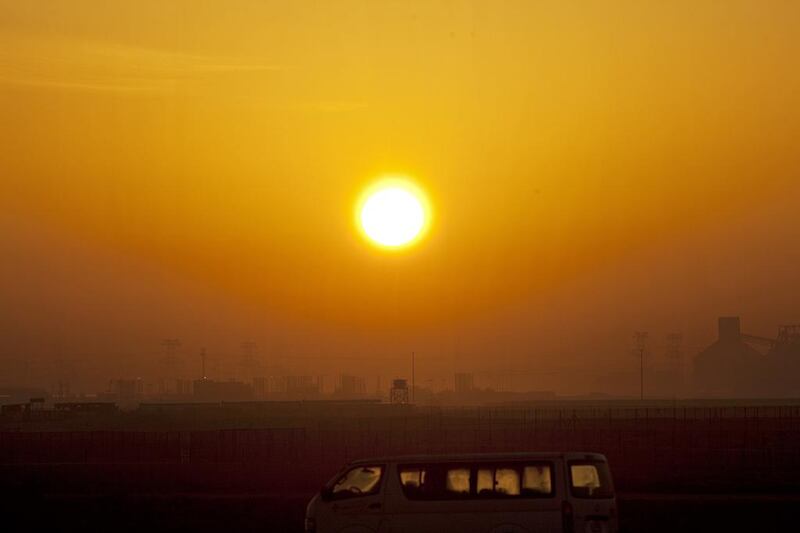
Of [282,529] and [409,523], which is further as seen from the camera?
[282,529]

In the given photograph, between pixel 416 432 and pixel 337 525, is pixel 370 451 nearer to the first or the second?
pixel 416 432

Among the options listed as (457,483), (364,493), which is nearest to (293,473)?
(364,493)

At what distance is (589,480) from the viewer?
1109 inches

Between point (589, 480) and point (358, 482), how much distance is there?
5.61 metres

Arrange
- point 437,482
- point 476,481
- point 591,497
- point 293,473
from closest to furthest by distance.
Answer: point 591,497, point 476,481, point 437,482, point 293,473

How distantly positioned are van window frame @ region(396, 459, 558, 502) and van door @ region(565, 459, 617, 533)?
19.3 inches

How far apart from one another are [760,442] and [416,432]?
31.1 m

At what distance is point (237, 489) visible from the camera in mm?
60406

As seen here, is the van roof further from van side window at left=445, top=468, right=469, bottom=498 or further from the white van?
van side window at left=445, top=468, right=469, bottom=498

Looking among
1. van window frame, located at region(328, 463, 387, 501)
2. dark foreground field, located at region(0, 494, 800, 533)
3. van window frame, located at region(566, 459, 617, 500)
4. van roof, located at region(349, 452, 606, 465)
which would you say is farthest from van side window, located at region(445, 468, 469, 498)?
dark foreground field, located at region(0, 494, 800, 533)

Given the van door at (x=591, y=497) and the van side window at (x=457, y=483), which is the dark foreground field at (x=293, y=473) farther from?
the van side window at (x=457, y=483)

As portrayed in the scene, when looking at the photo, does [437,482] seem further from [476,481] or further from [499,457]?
[499,457]

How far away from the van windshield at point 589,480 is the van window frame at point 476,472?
453mm

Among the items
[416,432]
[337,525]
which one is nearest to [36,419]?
[416,432]
